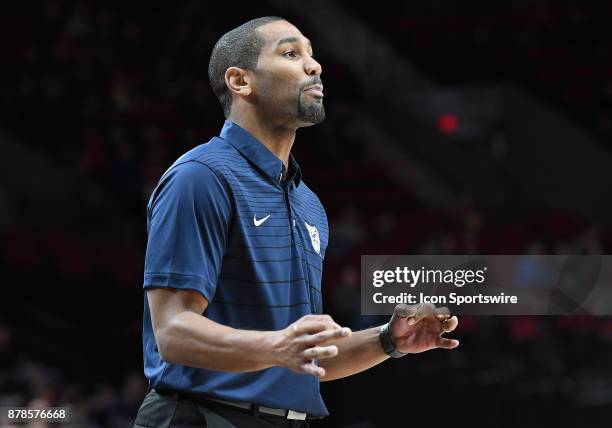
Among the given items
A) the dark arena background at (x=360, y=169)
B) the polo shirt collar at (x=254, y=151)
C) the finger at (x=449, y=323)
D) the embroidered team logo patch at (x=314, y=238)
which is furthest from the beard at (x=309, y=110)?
the dark arena background at (x=360, y=169)

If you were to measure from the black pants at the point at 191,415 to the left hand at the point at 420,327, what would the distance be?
544mm

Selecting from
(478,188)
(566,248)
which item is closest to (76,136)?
(478,188)

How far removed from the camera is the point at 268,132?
10.5 feet

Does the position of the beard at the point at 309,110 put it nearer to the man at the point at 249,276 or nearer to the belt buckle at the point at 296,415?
the man at the point at 249,276

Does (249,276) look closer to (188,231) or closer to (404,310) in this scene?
(188,231)

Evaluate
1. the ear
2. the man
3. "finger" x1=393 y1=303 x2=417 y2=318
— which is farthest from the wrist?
the ear

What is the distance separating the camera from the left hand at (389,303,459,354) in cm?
316

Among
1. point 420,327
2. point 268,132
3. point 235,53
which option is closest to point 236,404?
point 420,327

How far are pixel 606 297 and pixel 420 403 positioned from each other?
3.66 m

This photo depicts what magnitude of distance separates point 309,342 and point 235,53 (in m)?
1.17

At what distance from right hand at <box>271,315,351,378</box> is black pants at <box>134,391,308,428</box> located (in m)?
0.50

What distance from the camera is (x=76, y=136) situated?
544 inches

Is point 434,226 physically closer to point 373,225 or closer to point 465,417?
point 373,225

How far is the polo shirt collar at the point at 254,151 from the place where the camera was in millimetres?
3107
